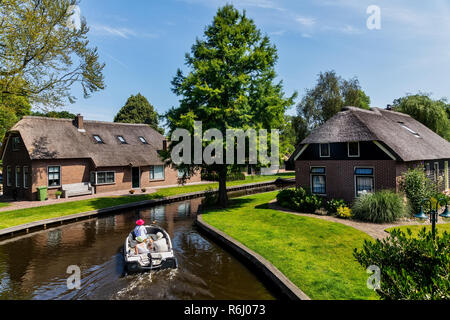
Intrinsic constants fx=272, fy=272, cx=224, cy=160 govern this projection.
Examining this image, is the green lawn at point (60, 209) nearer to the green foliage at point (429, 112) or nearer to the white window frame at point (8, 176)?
the white window frame at point (8, 176)

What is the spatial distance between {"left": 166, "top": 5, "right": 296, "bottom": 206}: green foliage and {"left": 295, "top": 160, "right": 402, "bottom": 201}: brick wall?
4107mm

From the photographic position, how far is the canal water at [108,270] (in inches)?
352

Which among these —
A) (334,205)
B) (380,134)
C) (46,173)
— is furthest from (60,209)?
(380,134)

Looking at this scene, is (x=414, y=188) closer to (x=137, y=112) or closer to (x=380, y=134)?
(x=380, y=134)

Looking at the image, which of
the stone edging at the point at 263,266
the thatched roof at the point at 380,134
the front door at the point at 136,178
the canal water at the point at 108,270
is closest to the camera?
the stone edging at the point at 263,266

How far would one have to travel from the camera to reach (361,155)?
1770cm

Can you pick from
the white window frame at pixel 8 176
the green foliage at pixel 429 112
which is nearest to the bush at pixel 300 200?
the green foliage at pixel 429 112

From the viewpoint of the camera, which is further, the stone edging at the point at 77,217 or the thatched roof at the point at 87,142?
the thatched roof at the point at 87,142

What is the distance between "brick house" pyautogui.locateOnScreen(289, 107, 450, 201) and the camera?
16875mm

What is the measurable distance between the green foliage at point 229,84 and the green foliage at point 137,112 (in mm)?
44866

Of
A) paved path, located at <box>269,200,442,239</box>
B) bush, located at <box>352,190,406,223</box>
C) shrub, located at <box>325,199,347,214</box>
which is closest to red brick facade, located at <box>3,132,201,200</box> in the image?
paved path, located at <box>269,200,442,239</box>

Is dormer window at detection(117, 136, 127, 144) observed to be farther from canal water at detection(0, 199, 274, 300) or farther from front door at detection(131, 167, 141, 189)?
canal water at detection(0, 199, 274, 300)
